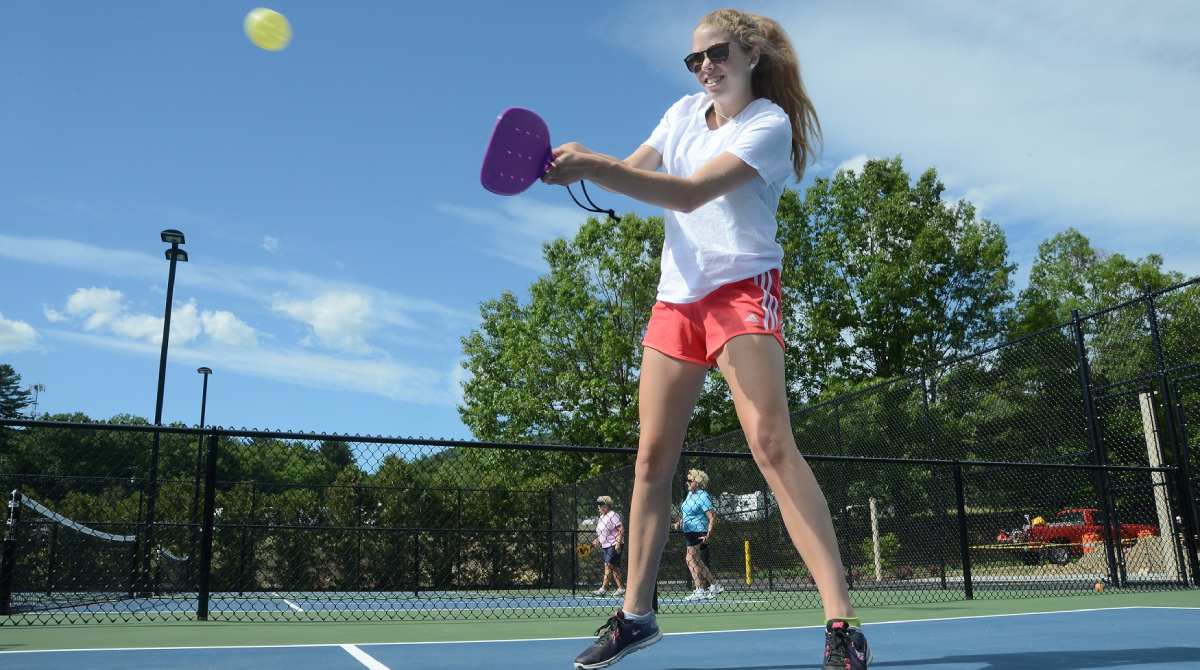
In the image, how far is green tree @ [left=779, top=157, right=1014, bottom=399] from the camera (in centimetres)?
2341

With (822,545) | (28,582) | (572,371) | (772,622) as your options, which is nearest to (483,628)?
(772,622)

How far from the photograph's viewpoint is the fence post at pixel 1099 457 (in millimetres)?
9102

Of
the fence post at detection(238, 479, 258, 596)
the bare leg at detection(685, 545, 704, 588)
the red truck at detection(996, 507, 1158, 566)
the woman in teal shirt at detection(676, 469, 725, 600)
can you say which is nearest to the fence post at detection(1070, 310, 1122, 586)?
the red truck at detection(996, 507, 1158, 566)

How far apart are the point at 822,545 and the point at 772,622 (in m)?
2.94

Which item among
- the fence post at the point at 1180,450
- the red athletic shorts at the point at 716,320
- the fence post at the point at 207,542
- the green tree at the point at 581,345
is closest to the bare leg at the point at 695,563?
the fence post at the point at 1180,450

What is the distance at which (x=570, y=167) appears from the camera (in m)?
2.16

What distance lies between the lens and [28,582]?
989 cm

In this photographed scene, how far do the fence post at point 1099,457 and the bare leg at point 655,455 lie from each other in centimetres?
795

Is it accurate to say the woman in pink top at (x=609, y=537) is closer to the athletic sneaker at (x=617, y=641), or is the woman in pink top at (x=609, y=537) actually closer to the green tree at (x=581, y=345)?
the athletic sneaker at (x=617, y=641)

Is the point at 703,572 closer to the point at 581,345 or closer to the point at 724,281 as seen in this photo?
the point at 724,281

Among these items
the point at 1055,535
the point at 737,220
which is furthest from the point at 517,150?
the point at 1055,535

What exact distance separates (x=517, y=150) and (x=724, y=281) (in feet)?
2.08

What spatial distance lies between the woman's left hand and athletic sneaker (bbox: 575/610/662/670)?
45.9 inches

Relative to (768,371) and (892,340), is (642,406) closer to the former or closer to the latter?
(768,371)
